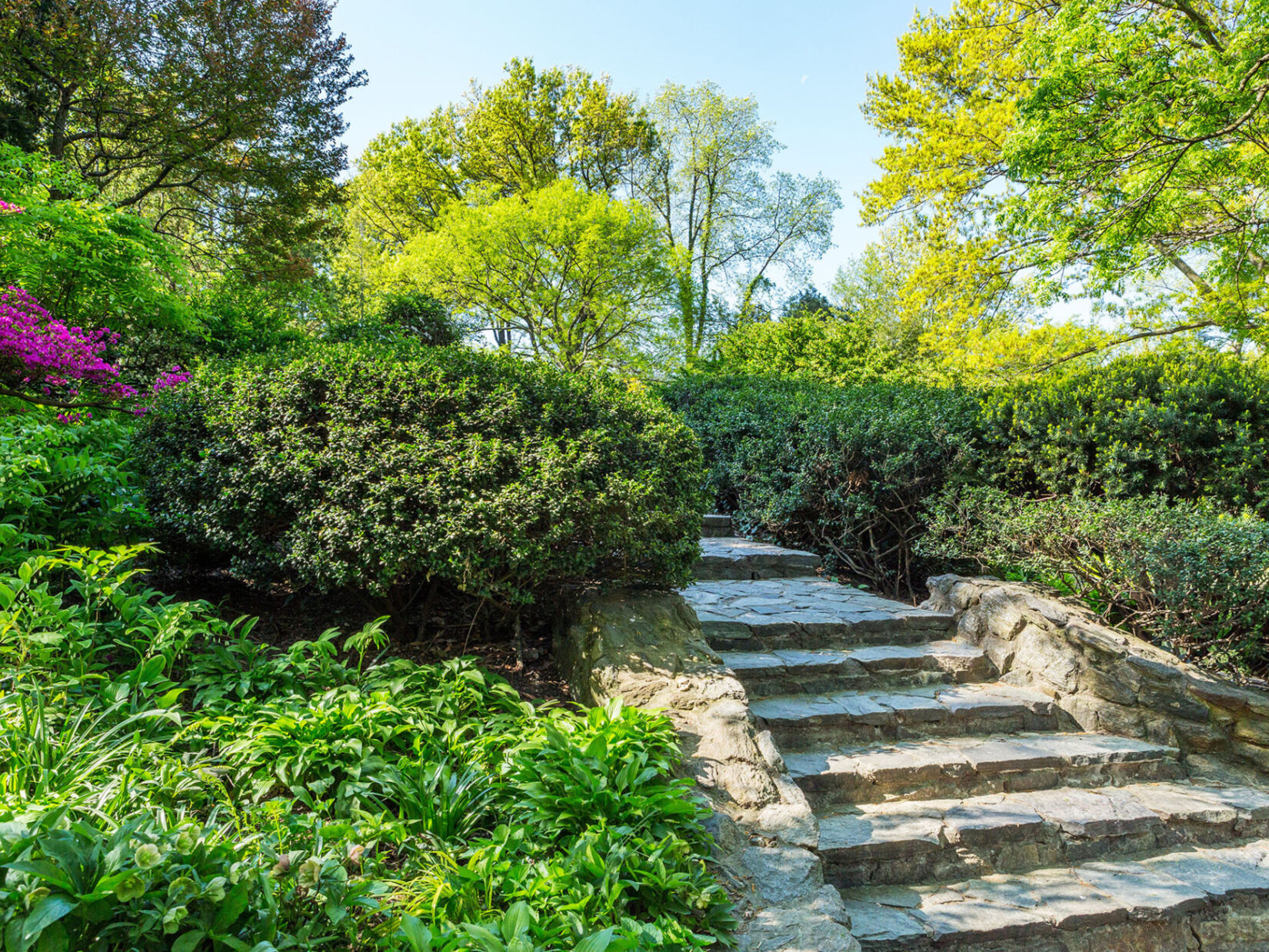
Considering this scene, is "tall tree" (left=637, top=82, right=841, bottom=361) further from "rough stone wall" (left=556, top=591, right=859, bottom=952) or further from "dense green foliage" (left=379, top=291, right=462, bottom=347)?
"rough stone wall" (left=556, top=591, right=859, bottom=952)

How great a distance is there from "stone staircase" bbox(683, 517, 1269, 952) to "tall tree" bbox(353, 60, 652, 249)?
65.3ft

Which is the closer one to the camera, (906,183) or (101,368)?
(101,368)

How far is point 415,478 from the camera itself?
10.4 ft

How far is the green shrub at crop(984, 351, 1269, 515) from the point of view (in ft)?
15.6

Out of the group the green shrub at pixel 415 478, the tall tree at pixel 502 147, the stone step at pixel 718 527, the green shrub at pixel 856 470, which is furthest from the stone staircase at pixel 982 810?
the tall tree at pixel 502 147

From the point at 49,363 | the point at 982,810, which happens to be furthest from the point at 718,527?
the point at 49,363

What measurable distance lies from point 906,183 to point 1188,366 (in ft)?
20.2

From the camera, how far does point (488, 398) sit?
12.1 feet

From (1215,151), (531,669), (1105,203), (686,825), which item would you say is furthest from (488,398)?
(1215,151)

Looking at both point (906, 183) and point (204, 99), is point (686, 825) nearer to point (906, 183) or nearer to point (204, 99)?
point (906, 183)

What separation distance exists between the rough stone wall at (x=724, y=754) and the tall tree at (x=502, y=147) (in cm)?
1962

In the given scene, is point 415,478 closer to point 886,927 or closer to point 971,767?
point 886,927

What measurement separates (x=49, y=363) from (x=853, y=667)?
6.24 metres

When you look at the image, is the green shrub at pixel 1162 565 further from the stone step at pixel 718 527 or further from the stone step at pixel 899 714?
the stone step at pixel 718 527
